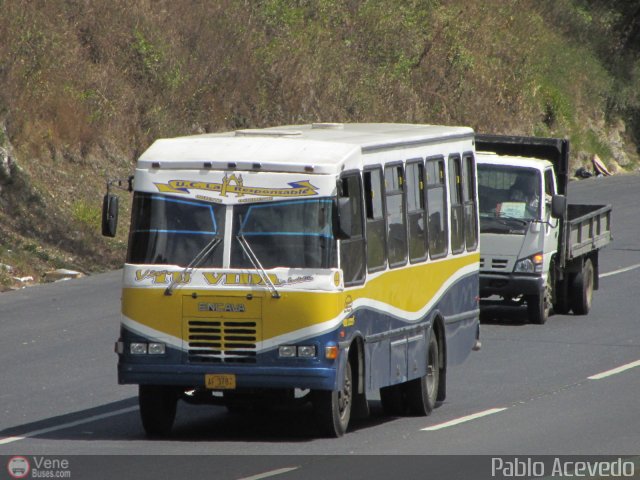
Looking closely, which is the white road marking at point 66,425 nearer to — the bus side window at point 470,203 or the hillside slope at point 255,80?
the bus side window at point 470,203

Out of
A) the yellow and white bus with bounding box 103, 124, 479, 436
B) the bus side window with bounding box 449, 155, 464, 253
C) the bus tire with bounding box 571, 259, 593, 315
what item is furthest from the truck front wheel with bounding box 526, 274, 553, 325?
the yellow and white bus with bounding box 103, 124, 479, 436

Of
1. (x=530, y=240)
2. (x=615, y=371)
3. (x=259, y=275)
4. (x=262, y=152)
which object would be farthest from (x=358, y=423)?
(x=530, y=240)

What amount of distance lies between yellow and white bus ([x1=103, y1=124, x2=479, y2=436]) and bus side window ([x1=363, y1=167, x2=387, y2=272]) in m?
0.02

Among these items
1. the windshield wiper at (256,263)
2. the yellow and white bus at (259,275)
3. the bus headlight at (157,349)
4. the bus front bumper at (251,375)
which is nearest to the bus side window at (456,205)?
the yellow and white bus at (259,275)

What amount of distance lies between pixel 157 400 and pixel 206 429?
2.38 ft

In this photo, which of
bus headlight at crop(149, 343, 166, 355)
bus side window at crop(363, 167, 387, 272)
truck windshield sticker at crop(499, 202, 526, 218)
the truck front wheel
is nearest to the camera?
bus headlight at crop(149, 343, 166, 355)

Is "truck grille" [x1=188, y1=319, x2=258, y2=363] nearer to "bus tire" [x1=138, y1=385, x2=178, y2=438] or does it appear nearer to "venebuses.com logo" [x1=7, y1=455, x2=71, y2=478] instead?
"bus tire" [x1=138, y1=385, x2=178, y2=438]

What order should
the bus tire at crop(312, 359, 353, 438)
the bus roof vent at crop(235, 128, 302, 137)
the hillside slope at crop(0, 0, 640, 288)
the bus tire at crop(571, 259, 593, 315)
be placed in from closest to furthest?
the bus tire at crop(312, 359, 353, 438) < the bus roof vent at crop(235, 128, 302, 137) < the bus tire at crop(571, 259, 593, 315) < the hillside slope at crop(0, 0, 640, 288)

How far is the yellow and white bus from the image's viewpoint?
11938 mm

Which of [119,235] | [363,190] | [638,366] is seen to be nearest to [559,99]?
[119,235]

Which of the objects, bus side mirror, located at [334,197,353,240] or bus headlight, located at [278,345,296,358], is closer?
bus headlight, located at [278,345,296,358]

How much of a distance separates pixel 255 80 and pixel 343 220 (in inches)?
1035

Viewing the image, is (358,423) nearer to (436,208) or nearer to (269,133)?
(436,208)

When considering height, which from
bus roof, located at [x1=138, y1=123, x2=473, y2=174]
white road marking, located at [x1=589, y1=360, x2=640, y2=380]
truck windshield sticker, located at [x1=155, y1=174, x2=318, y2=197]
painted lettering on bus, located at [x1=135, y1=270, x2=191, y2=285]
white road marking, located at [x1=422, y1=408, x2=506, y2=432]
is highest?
bus roof, located at [x1=138, y1=123, x2=473, y2=174]
